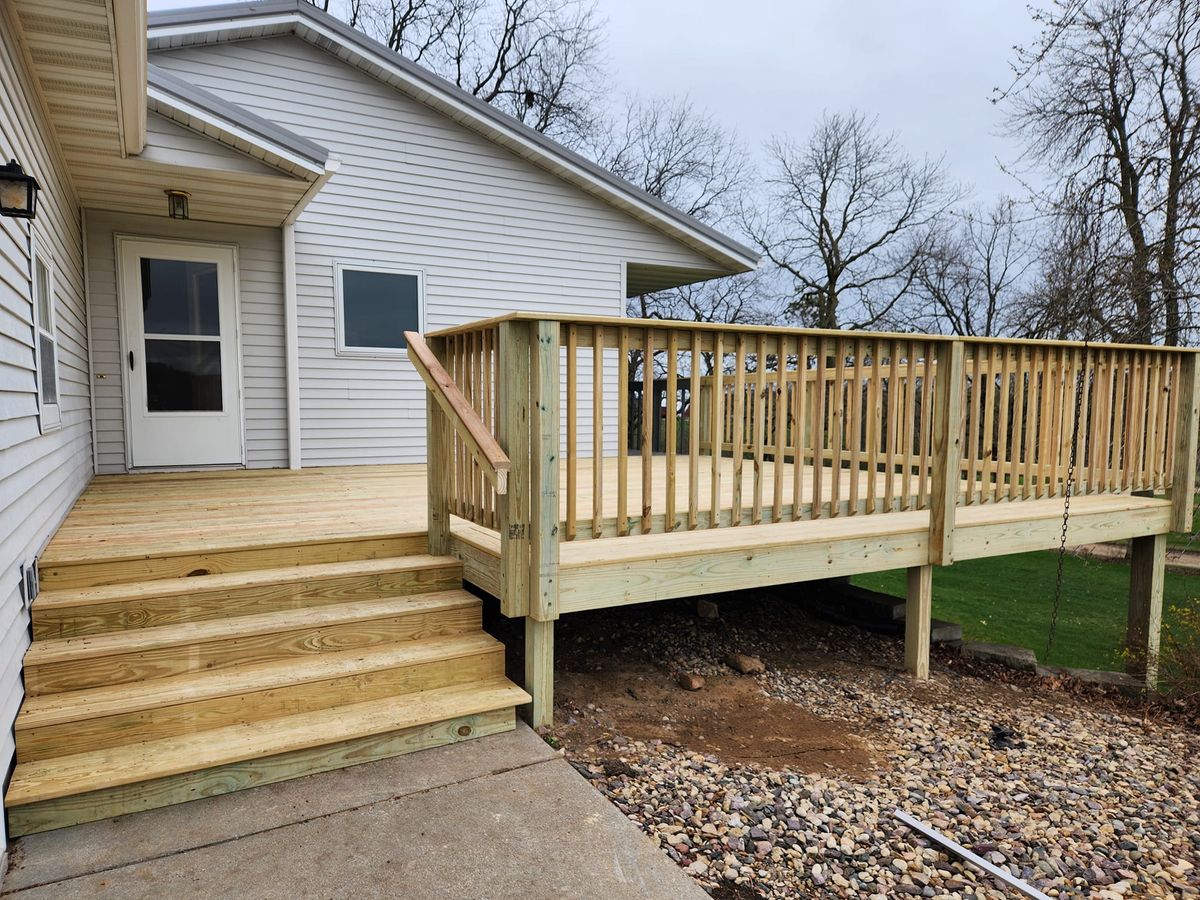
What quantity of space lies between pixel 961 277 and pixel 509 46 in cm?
1299

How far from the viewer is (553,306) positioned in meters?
8.21

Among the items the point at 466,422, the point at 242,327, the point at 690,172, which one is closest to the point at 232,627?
the point at 466,422

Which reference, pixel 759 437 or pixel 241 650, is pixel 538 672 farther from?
pixel 759 437

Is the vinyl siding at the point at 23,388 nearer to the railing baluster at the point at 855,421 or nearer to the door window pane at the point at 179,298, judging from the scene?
the door window pane at the point at 179,298

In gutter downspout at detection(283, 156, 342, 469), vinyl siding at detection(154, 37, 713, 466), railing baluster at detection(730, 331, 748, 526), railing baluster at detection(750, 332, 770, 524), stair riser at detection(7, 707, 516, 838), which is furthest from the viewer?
vinyl siding at detection(154, 37, 713, 466)

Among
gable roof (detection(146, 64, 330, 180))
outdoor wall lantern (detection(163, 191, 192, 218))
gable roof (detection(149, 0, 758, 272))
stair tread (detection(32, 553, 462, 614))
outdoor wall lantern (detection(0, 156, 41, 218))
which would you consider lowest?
stair tread (detection(32, 553, 462, 614))

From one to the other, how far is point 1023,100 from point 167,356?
10.8 m

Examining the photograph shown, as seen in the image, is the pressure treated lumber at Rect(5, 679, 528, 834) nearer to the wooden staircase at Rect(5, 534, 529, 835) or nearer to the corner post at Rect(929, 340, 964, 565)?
the wooden staircase at Rect(5, 534, 529, 835)

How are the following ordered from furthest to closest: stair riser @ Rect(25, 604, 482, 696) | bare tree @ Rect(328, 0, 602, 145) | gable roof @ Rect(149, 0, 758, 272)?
1. bare tree @ Rect(328, 0, 602, 145)
2. gable roof @ Rect(149, 0, 758, 272)
3. stair riser @ Rect(25, 604, 482, 696)

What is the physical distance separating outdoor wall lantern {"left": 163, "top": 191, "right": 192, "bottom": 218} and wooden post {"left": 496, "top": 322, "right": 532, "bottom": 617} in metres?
3.87

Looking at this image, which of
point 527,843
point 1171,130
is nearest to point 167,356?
point 527,843

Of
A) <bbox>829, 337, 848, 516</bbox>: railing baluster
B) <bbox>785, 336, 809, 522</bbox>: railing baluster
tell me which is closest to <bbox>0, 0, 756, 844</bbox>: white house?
<bbox>785, 336, 809, 522</bbox>: railing baluster

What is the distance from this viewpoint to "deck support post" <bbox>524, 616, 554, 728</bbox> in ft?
10.5

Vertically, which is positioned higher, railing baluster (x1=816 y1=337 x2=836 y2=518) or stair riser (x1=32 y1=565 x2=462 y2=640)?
railing baluster (x1=816 y1=337 x2=836 y2=518)
